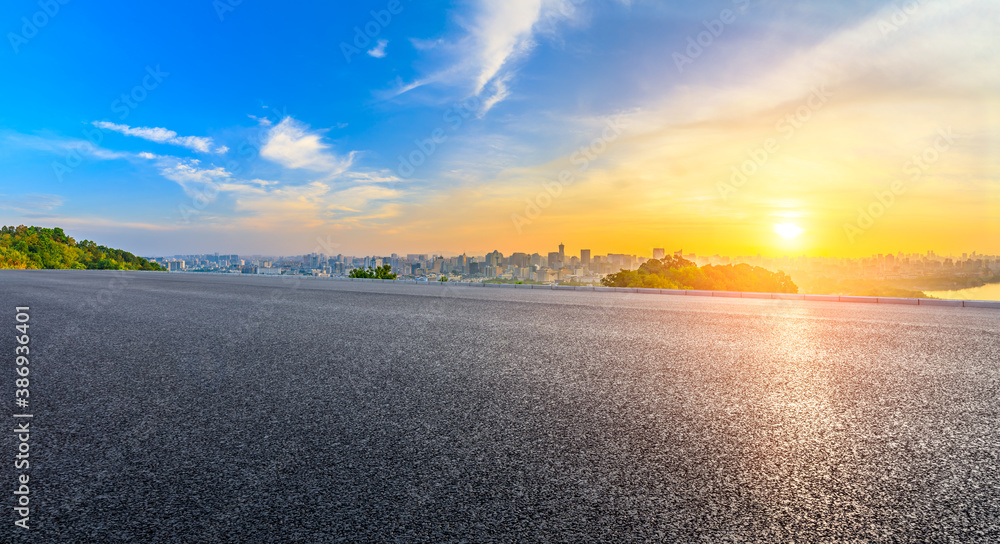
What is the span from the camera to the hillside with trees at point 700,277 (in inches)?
882

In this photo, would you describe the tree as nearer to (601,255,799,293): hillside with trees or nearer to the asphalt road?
(601,255,799,293): hillside with trees

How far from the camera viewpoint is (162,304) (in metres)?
12.0

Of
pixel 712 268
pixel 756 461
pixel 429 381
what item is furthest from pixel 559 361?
pixel 712 268

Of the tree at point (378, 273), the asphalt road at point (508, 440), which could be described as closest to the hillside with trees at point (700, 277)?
the tree at point (378, 273)

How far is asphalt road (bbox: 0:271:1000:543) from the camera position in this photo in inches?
88.4

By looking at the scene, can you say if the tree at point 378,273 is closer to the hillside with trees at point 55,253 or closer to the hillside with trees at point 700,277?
the hillside with trees at point 700,277

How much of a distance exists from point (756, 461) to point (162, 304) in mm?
13078

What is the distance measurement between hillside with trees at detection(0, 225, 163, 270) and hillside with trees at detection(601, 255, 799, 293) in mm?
46228

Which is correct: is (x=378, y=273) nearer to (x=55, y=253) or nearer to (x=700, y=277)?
(x=700, y=277)

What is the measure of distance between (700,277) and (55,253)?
68.4 m

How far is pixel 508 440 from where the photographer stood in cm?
318

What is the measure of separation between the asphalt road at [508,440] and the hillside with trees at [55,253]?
53551mm

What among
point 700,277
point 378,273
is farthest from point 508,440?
point 378,273

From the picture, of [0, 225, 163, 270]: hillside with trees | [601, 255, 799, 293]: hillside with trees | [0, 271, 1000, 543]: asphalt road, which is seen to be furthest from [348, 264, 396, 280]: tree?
[0, 225, 163, 270]: hillside with trees
